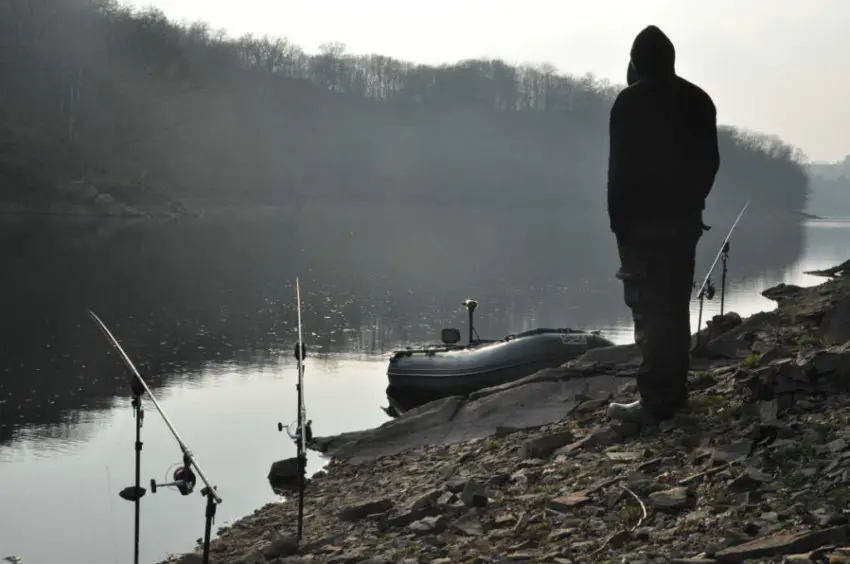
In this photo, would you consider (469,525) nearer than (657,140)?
Yes

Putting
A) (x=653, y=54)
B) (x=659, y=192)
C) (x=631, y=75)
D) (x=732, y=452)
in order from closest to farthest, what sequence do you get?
(x=732, y=452), (x=653, y=54), (x=659, y=192), (x=631, y=75)

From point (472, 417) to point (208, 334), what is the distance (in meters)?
18.7

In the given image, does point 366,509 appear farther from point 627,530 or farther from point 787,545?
point 787,545

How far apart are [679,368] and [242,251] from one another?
54.9 metres

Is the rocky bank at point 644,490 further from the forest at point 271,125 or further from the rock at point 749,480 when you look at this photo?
the forest at point 271,125

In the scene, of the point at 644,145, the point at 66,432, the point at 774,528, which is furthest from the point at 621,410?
the point at 66,432

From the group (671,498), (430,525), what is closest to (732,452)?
(671,498)

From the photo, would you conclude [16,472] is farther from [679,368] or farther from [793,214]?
[793,214]

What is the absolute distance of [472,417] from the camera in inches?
589

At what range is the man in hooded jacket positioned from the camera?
29.5ft

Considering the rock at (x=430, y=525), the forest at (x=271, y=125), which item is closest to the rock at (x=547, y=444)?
the rock at (x=430, y=525)

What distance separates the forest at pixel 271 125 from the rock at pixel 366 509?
75604 mm

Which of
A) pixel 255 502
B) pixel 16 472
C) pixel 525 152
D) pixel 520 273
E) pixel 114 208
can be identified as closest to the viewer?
pixel 255 502

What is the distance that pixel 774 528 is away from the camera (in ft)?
19.7
